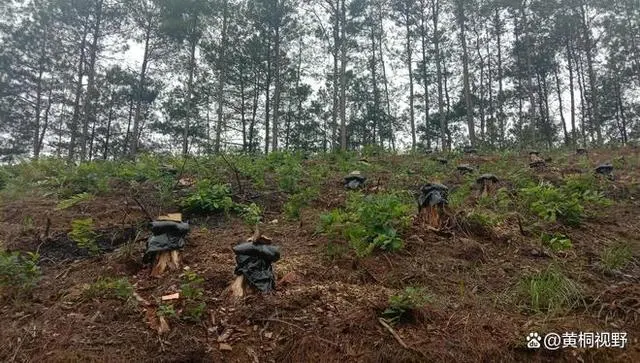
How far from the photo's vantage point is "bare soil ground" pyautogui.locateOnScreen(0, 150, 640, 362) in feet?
9.45

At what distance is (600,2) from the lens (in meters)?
20.6

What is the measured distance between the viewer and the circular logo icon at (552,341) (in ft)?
9.69

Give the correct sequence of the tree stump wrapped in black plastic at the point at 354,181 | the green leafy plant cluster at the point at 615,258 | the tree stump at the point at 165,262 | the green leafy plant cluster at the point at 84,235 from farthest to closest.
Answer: the tree stump wrapped in black plastic at the point at 354,181 < the green leafy plant cluster at the point at 84,235 < the green leafy plant cluster at the point at 615,258 < the tree stump at the point at 165,262

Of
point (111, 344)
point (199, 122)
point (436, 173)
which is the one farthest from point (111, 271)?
point (199, 122)

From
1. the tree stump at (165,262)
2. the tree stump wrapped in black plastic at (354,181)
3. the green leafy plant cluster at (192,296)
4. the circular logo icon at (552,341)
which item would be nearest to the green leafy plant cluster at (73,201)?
the tree stump at (165,262)

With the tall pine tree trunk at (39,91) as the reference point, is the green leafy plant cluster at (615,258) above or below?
below

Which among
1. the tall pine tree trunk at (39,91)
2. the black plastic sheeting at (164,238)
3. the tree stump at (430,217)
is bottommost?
the black plastic sheeting at (164,238)

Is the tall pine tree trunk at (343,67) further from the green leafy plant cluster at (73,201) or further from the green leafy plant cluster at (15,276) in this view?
the green leafy plant cluster at (15,276)

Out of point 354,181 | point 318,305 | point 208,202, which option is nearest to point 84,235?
point 208,202

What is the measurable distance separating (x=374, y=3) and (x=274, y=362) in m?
23.1

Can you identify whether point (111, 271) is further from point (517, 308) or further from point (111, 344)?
point (517, 308)

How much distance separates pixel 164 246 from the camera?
4051 millimetres

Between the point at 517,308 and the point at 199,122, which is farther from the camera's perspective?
the point at 199,122

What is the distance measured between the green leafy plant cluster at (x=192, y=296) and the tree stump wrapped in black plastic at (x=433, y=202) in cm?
294
